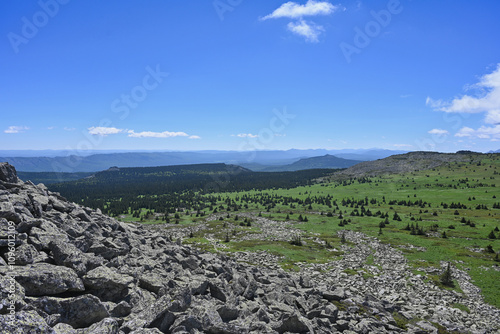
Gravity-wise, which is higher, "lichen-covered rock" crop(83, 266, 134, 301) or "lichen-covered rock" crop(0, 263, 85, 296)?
"lichen-covered rock" crop(0, 263, 85, 296)

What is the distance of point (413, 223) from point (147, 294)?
71425 millimetres

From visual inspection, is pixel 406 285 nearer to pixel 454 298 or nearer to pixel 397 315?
pixel 454 298

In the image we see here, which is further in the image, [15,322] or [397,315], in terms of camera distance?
[397,315]

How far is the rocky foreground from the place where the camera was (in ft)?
34.6

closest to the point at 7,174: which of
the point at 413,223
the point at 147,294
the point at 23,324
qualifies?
the point at 147,294

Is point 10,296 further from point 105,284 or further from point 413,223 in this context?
point 413,223

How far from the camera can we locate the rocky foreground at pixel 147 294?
415 inches

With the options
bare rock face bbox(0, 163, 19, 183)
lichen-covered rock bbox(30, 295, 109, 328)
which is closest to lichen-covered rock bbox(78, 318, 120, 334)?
lichen-covered rock bbox(30, 295, 109, 328)

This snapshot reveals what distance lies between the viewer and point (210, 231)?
205 feet

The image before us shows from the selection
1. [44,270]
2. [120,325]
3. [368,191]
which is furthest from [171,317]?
[368,191]

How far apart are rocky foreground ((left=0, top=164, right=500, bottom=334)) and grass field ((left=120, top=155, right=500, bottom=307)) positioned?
11.6 m

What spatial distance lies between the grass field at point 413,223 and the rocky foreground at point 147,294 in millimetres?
11622

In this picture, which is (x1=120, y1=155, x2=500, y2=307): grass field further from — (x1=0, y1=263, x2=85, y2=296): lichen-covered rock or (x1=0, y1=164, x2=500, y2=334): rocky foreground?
(x1=0, y1=263, x2=85, y2=296): lichen-covered rock

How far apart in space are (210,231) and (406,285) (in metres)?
42.7
